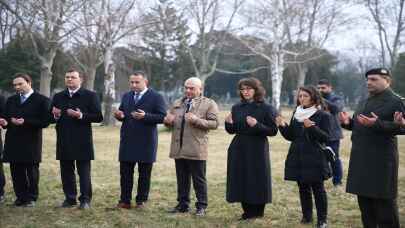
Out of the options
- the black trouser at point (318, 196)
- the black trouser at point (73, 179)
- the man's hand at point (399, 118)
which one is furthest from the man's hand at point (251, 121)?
the black trouser at point (73, 179)

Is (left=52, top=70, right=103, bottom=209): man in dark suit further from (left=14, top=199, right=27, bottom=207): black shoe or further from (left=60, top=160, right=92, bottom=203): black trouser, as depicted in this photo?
(left=14, top=199, right=27, bottom=207): black shoe

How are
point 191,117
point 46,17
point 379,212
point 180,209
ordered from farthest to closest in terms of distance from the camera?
point 46,17
point 180,209
point 191,117
point 379,212

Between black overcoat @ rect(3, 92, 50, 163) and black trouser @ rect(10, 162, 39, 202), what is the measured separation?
17 centimetres

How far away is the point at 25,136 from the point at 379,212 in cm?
432

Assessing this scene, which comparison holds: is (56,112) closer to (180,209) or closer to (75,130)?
(75,130)

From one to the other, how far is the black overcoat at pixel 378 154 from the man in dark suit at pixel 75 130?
321 centimetres

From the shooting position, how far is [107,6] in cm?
2030

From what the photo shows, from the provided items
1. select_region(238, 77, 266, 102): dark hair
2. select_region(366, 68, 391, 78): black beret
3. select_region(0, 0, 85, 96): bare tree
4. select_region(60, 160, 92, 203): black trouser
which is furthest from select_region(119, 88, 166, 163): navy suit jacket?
select_region(0, 0, 85, 96): bare tree

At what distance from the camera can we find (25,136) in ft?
21.0

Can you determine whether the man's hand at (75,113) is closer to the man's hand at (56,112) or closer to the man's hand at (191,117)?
the man's hand at (56,112)

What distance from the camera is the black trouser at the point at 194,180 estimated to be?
6129 millimetres

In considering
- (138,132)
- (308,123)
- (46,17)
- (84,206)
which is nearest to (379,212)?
(308,123)

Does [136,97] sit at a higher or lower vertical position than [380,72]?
lower

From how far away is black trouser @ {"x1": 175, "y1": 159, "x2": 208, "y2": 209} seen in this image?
6.13 meters
